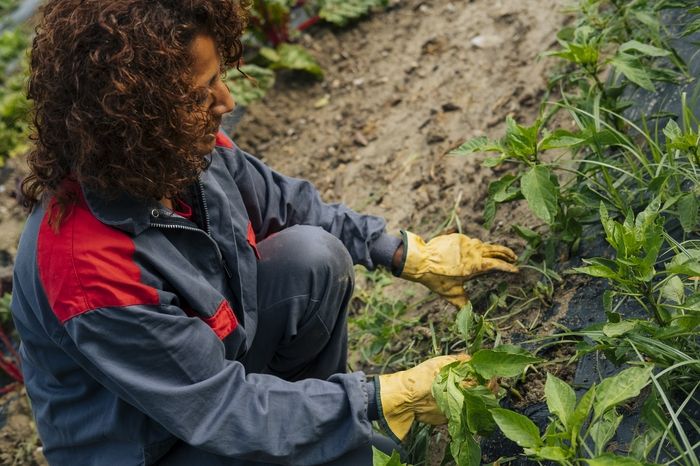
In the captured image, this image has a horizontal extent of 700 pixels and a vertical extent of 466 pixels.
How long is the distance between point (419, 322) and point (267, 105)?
5.37 ft

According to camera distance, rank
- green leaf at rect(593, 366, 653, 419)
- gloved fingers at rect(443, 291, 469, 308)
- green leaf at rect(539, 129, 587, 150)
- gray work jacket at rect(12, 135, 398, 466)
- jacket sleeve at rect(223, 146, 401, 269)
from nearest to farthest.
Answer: green leaf at rect(593, 366, 653, 419) < gray work jacket at rect(12, 135, 398, 466) < green leaf at rect(539, 129, 587, 150) < jacket sleeve at rect(223, 146, 401, 269) < gloved fingers at rect(443, 291, 469, 308)

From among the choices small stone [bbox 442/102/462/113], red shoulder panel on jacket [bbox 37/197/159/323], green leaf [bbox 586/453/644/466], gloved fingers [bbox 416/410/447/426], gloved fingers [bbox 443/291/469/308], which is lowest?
gloved fingers [bbox 443/291/469/308]

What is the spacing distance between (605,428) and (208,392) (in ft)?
2.41

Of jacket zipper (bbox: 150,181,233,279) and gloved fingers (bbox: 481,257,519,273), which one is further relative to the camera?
gloved fingers (bbox: 481,257,519,273)

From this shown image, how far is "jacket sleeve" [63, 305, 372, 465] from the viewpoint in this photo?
5.12 ft

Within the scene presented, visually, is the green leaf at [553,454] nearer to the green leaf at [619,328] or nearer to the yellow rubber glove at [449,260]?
the green leaf at [619,328]

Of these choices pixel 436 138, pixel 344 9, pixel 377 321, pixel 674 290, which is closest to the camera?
pixel 674 290

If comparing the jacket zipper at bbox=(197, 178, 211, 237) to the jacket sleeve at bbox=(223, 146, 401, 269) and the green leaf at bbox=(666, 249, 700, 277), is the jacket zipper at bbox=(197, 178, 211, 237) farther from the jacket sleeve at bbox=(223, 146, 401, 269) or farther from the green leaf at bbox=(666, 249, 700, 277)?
the green leaf at bbox=(666, 249, 700, 277)

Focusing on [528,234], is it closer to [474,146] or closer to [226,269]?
[474,146]

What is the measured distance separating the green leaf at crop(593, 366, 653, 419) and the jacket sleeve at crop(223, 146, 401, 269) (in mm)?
860

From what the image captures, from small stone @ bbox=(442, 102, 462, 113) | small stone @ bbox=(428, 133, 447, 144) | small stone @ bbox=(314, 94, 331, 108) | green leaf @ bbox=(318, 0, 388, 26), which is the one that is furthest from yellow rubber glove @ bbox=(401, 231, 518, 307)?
green leaf @ bbox=(318, 0, 388, 26)

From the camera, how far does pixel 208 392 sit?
1.63 m

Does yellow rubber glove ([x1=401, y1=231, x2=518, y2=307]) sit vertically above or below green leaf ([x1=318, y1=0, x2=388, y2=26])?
below

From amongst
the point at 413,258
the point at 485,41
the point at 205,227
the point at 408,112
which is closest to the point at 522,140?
the point at 413,258
